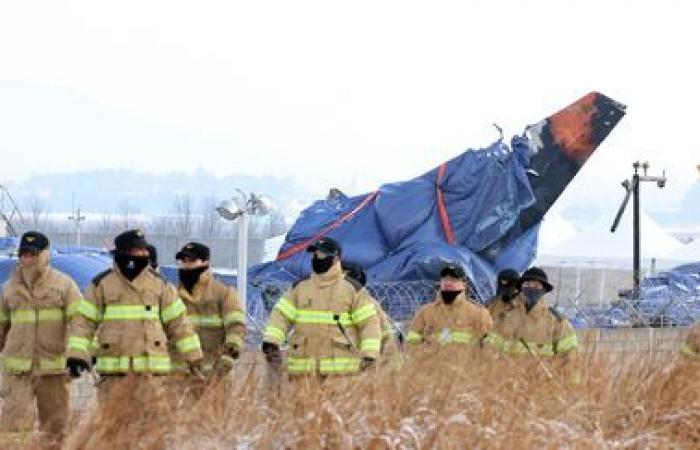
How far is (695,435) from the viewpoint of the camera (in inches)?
341

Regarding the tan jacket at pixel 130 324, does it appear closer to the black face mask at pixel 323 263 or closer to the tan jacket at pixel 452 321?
the black face mask at pixel 323 263

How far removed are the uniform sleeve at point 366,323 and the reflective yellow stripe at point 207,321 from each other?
1.17 meters

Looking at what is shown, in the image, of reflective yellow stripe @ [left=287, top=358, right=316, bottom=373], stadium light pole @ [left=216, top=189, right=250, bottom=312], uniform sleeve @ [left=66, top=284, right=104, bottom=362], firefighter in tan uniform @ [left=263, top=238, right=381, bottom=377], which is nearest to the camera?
uniform sleeve @ [left=66, top=284, right=104, bottom=362]

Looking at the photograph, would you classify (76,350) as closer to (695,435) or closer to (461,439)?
(461,439)

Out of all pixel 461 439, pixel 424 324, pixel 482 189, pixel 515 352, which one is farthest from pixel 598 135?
pixel 461 439

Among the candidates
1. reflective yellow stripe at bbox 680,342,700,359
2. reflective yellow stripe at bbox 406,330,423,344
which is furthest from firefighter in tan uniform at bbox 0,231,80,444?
reflective yellow stripe at bbox 680,342,700,359

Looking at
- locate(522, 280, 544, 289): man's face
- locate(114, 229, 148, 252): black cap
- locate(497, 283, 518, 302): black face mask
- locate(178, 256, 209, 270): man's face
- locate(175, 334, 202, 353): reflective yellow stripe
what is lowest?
locate(175, 334, 202, 353): reflective yellow stripe

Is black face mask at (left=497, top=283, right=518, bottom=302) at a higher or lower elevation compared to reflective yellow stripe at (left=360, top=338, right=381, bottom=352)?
higher

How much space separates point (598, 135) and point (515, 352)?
1830cm

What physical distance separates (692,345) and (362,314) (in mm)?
2767

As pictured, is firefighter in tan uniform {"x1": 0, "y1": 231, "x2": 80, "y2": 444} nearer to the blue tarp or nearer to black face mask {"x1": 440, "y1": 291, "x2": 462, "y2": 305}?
black face mask {"x1": 440, "y1": 291, "x2": 462, "y2": 305}

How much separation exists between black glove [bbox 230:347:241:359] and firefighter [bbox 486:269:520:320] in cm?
282

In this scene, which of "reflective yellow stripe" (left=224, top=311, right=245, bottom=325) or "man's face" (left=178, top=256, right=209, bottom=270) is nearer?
"reflective yellow stripe" (left=224, top=311, right=245, bottom=325)

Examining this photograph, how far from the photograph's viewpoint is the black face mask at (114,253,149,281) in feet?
32.5
